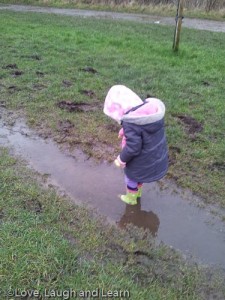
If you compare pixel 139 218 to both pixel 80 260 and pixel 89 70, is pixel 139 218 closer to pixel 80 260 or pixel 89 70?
pixel 80 260

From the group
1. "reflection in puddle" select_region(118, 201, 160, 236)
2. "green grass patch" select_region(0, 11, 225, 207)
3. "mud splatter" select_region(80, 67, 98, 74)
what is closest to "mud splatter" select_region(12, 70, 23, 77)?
"green grass patch" select_region(0, 11, 225, 207)

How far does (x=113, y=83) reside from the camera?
6766mm

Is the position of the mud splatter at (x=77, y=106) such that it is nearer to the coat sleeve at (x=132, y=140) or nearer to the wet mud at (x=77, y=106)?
the wet mud at (x=77, y=106)

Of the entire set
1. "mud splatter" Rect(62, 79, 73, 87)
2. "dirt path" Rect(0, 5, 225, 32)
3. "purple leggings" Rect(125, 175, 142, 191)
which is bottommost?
"purple leggings" Rect(125, 175, 142, 191)

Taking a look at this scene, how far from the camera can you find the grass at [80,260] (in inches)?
104

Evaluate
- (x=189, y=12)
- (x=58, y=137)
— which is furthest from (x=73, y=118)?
(x=189, y=12)

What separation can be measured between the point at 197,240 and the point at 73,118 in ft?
9.05

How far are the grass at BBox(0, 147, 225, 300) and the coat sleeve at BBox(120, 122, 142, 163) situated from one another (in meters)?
0.67

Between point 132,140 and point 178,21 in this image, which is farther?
point 178,21

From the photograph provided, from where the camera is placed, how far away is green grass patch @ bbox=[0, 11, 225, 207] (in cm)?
464

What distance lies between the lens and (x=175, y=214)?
3.63m

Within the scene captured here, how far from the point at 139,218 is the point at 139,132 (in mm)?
860

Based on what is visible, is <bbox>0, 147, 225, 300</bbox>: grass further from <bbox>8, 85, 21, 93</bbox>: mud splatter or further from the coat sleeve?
<bbox>8, 85, 21, 93</bbox>: mud splatter

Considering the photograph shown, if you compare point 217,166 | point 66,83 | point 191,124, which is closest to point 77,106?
point 66,83
